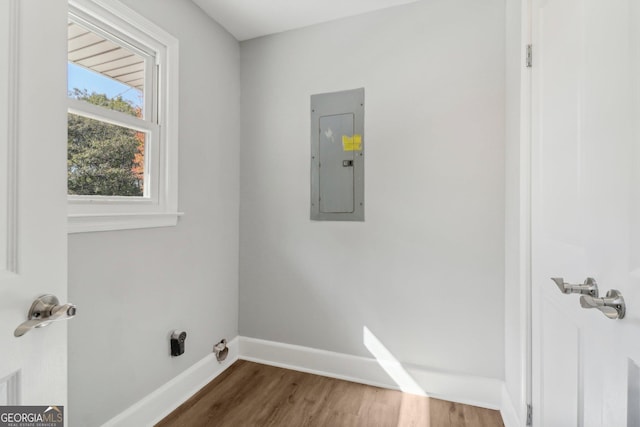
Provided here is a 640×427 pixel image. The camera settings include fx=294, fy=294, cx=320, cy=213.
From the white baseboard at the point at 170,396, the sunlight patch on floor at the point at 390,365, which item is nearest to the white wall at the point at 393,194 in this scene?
the sunlight patch on floor at the point at 390,365

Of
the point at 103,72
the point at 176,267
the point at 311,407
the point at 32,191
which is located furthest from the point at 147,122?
the point at 311,407

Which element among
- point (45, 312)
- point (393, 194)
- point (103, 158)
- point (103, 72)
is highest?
point (103, 72)

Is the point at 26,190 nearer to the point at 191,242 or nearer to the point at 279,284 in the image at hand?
the point at 191,242

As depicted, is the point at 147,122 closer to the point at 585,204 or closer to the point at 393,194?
the point at 393,194

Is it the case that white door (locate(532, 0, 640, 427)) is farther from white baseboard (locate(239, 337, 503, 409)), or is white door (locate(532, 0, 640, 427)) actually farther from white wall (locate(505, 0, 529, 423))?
white baseboard (locate(239, 337, 503, 409))

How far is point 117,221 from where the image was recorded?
144cm

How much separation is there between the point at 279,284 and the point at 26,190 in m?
1.72

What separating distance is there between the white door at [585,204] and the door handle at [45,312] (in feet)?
4.09

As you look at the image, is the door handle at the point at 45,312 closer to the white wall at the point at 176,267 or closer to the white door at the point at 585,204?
the white wall at the point at 176,267

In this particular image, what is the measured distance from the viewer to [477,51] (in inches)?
69.2

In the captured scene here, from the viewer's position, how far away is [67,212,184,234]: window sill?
4.18ft

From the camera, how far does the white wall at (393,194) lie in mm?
1761

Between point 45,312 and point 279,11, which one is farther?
point 279,11

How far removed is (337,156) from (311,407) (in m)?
1.59
